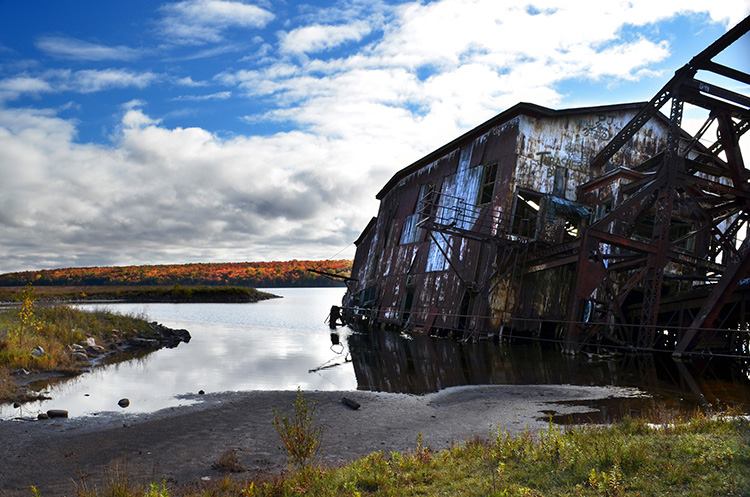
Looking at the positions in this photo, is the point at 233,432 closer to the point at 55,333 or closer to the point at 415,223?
the point at 55,333

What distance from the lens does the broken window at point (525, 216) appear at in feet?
91.5

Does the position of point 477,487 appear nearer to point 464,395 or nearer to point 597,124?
point 464,395

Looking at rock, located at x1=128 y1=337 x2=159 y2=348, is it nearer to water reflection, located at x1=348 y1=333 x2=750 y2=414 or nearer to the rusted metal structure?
water reflection, located at x1=348 y1=333 x2=750 y2=414

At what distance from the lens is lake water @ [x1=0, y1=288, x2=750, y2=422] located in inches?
535

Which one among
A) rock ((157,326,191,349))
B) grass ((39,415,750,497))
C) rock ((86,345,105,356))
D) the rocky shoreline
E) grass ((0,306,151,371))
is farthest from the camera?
rock ((157,326,191,349))

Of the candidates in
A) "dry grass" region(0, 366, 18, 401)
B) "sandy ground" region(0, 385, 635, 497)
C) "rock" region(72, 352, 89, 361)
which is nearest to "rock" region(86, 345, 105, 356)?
"rock" region(72, 352, 89, 361)

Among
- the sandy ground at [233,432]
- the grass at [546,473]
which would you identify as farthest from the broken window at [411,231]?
the grass at [546,473]

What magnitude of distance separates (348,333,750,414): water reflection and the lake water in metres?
0.03

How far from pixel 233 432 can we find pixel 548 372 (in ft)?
36.5

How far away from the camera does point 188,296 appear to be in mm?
101438

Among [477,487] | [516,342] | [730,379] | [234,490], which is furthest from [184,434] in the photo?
[516,342]

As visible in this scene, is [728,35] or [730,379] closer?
[730,379]

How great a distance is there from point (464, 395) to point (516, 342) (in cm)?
1342

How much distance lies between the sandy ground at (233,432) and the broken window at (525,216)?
46.9ft
